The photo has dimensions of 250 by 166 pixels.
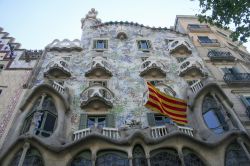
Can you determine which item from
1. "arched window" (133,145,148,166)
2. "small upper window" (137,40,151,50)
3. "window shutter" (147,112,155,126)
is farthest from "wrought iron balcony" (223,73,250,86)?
"arched window" (133,145,148,166)

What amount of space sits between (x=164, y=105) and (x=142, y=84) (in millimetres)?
4705

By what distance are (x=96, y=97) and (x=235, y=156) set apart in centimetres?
968

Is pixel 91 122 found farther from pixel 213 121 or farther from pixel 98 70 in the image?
pixel 213 121

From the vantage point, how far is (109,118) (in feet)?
60.7

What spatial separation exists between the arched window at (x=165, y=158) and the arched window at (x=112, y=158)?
1.49 meters

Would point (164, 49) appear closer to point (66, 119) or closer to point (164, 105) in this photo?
point (164, 105)

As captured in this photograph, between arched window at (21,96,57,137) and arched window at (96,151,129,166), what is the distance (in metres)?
3.71

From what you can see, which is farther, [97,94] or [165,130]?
[97,94]

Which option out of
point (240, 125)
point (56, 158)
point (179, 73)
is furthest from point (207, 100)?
point (56, 158)

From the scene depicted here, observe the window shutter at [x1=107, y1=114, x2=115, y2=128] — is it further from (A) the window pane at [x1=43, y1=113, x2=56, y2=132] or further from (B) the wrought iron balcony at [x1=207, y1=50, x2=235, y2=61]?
(B) the wrought iron balcony at [x1=207, y1=50, x2=235, y2=61]

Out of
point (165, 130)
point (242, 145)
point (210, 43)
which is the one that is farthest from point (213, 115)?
point (210, 43)

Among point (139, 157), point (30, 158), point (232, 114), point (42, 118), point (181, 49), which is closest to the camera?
Result: point (30, 158)

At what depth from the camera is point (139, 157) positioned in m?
Answer: 14.7

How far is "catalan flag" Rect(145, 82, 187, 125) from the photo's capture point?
56.2 feet
